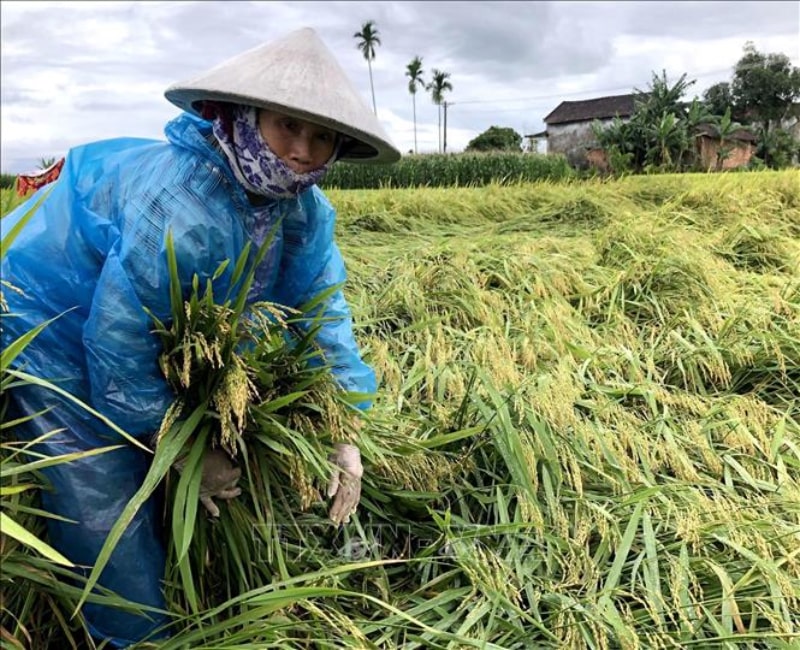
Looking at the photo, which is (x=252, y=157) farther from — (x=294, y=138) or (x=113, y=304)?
(x=113, y=304)

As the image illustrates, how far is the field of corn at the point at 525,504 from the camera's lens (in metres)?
1.19

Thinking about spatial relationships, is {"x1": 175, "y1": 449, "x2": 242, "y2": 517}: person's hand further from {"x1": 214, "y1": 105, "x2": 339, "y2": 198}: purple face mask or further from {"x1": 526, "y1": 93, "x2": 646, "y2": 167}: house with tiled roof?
{"x1": 526, "y1": 93, "x2": 646, "y2": 167}: house with tiled roof

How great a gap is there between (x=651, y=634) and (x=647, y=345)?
1.63m

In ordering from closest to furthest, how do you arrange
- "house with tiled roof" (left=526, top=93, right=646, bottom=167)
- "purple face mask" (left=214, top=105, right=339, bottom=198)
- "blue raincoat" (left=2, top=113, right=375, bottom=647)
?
"blue raincoat" (left=2, top=113, right=375, bottom=647)
"purple face mask" (left=214, top=105, right=339, bottom=198)
"house with tiled roof" (left=526, top=93, right=646, bottom=167)

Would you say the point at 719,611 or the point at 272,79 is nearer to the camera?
the point at 272,79

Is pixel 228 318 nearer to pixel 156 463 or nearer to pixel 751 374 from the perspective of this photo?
pixel 156 463

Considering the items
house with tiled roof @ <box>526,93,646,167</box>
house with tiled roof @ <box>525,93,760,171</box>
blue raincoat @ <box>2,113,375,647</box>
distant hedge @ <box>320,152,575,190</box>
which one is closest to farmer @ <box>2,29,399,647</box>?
blue raincoat @ <box>2,113,375,647</box>

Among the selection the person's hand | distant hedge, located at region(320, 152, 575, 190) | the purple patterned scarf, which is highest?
distant hedge, located at region(320, 152, 575, 190)

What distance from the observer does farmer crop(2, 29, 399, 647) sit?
3.64 ft

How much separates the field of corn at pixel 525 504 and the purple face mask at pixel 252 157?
378 millimetres

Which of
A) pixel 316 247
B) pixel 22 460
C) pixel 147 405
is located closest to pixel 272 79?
pixel 316 247

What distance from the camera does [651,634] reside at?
126 centimetres

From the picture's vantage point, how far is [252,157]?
3.97 feet

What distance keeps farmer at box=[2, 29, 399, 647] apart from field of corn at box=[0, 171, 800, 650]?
7 cm
